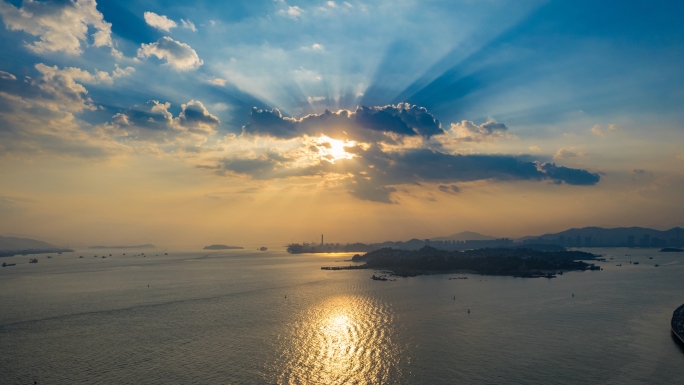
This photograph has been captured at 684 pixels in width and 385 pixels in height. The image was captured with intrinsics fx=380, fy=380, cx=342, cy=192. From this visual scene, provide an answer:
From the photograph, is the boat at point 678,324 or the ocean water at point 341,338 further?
the boat at point 678,324

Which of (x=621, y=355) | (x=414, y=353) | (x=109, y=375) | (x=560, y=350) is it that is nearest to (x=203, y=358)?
(x=109, y=375)

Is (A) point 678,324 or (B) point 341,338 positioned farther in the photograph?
(A) point 678,324

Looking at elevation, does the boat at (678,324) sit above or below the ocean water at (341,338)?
above

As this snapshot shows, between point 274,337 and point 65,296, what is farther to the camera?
point 65,296

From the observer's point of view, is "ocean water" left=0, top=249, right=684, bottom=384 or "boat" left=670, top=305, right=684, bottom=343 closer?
"ocean water" left=0, top=249, right=684, bottom=384

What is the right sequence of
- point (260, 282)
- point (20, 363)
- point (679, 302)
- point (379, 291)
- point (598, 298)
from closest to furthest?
point (20, 363)
point (679, 302)
point (598, 298)
point (379, 291)
point (260, 282)

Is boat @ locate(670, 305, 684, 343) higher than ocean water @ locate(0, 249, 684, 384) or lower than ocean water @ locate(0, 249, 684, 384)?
higher

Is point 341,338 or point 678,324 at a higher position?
point 678,324

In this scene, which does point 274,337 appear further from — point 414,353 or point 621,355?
point 621,355
